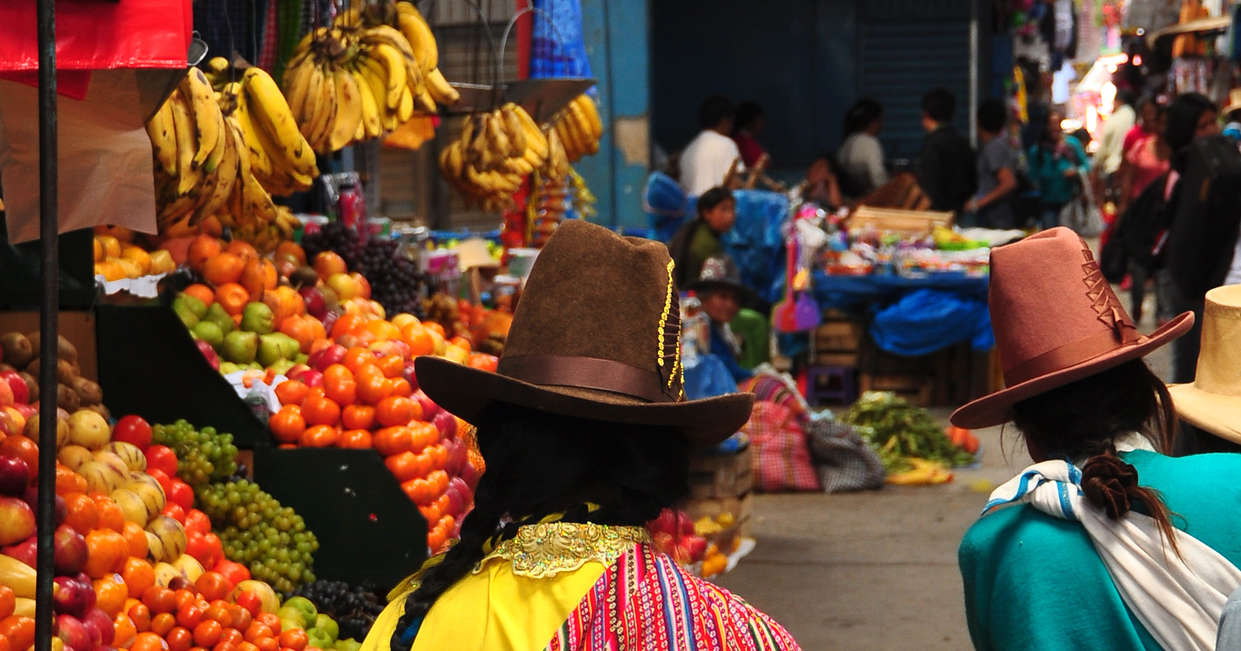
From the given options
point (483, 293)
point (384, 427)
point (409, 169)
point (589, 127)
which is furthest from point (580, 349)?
point (409, 169)

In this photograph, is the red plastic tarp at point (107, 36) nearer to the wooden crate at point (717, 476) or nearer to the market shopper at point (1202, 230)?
the wooden crate at point (717, 476)

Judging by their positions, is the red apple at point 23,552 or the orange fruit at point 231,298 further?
the orange fruit at point 231,298

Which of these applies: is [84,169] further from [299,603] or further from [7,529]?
[299,603]

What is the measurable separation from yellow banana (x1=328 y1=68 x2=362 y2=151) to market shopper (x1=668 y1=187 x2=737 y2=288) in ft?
15.1

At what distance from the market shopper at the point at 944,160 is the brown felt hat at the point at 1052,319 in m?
10.3

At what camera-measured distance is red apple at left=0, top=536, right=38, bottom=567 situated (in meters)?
3.47

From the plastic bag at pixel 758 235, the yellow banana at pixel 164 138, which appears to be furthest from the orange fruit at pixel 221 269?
the plastic bag at pixel 758 235

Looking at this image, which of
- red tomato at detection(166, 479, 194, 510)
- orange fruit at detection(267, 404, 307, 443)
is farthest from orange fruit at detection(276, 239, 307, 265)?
red tomato at detection(166, 479, 194, 510)

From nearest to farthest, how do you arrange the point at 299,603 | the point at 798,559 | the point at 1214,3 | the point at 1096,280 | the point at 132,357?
1. the point at 1096,280
2. the point at 299,603
3. the point at 132,357
4. the point at 798,559
5. the point at 1214,3

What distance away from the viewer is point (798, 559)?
693cm

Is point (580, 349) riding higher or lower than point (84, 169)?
lower

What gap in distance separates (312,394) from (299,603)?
814 millimetres

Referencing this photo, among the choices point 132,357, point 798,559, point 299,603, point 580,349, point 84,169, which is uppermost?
point 84,169

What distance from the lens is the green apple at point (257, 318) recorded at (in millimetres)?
5297
